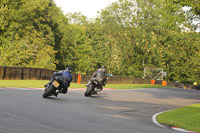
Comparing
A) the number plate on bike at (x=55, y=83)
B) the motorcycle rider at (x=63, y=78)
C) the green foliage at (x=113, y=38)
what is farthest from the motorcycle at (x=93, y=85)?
the green foliage at (x=113, y=38)

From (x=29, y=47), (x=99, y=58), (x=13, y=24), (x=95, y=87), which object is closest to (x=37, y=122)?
(x=95, y=87)

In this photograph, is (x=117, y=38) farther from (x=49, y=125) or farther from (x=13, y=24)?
(x=49, y=125)

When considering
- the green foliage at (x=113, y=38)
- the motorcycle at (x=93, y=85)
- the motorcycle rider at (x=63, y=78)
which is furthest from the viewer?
the green foliage at (x=113, y=38)

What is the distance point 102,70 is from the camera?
17.6 m

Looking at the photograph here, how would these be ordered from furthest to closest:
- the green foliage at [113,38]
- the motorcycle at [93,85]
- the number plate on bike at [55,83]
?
the green foliage at [113,38] < the motorcycle at [93,85] < the number plate on bike at [55,83]

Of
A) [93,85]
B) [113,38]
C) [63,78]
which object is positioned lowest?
[93,85]

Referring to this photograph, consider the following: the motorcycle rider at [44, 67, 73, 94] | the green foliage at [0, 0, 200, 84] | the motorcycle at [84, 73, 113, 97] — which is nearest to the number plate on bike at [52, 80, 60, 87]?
the motorcycle rider at [44, 67, 73, 94]

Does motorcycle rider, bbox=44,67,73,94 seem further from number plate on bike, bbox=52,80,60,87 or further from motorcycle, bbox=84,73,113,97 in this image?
motorcycle, bbox=84,73,113,97

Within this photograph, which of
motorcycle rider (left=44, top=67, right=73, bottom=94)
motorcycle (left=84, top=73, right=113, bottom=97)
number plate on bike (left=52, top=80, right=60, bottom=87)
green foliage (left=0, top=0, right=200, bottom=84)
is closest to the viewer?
number plate on bike (left=52, top=80, right=60, bottom=87)

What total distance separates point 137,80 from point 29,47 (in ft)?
56.3

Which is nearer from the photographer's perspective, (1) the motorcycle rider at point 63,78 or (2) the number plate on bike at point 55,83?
(2) the number plate on bike at point 55,83

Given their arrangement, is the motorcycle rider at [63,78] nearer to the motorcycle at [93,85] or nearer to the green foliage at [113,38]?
the motorcycle at [93,85]

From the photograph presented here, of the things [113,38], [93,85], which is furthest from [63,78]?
[113,38]

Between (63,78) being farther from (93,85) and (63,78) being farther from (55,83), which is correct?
(93,85)
